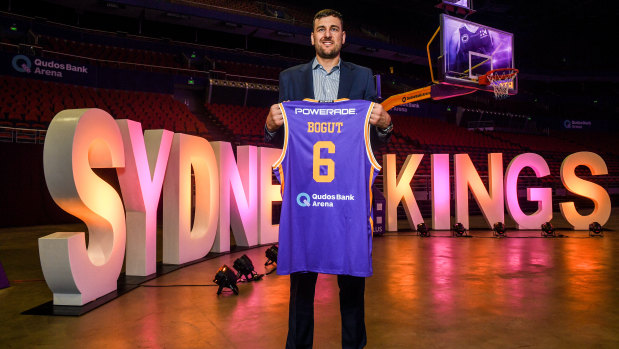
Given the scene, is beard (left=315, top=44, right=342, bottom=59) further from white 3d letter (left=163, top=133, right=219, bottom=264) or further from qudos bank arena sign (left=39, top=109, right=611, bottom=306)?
white 3d letter (left=163, top=133, right=219, bottom=264)

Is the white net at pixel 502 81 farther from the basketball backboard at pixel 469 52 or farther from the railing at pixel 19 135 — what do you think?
the railing at pixel 19 135

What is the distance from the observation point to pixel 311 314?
6.25 ft

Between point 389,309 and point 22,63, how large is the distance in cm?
1335

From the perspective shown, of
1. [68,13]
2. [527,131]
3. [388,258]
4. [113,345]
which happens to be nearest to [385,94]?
[527,131]

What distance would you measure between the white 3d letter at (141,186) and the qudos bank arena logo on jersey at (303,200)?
280cm

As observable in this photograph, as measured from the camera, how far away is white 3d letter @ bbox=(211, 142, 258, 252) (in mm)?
5859

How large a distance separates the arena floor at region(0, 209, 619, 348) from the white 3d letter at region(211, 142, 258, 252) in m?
0.68

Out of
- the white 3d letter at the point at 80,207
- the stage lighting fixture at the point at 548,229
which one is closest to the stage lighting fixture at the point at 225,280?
the white 3d letter at the point at 80,207

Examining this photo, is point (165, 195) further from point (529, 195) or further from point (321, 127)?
point (529, 195)

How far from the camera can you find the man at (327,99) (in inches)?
74.5

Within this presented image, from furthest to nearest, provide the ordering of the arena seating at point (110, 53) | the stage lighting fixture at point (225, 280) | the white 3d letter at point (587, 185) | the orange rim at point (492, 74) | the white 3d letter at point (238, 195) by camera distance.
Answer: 1. the arena seating at point (110, 53)
2. the orange rim at point (492, 74)
3. the white 3d letter at point (587, 185)
4. the white 3d letter at point (238, 195)
5. the stage lighting fixture at point (225, 280)

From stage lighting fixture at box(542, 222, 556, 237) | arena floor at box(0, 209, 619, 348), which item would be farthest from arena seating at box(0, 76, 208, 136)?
stage lighting fixture at box(542, 222, 556, 237)

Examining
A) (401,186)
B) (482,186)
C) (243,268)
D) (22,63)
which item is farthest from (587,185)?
(22,63)

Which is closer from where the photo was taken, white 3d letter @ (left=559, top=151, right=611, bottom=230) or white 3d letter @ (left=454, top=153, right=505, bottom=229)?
white 3d letter @ (left=559, top=151, right=611, bottom=230)
